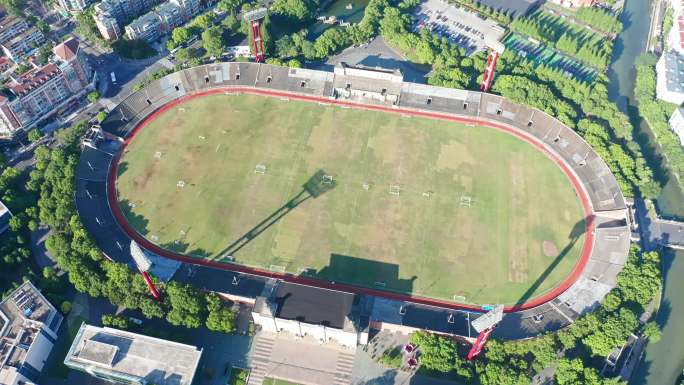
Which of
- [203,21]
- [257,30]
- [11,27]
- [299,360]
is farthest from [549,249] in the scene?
[11,27]

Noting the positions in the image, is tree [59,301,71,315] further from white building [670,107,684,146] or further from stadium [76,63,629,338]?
white building [670,107,684,146]

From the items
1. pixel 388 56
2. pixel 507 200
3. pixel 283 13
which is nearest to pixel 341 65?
pixel 388 56

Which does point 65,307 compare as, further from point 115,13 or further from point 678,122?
point 678,122

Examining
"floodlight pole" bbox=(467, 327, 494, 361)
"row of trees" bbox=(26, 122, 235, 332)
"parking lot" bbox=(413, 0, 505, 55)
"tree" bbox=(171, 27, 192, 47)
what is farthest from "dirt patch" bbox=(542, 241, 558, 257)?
"tree" bbox=(171, 27, 192, 47)

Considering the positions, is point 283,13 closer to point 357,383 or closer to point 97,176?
point 97,176

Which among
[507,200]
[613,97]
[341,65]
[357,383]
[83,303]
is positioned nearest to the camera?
[357,383]

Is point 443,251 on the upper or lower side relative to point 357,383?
upper
